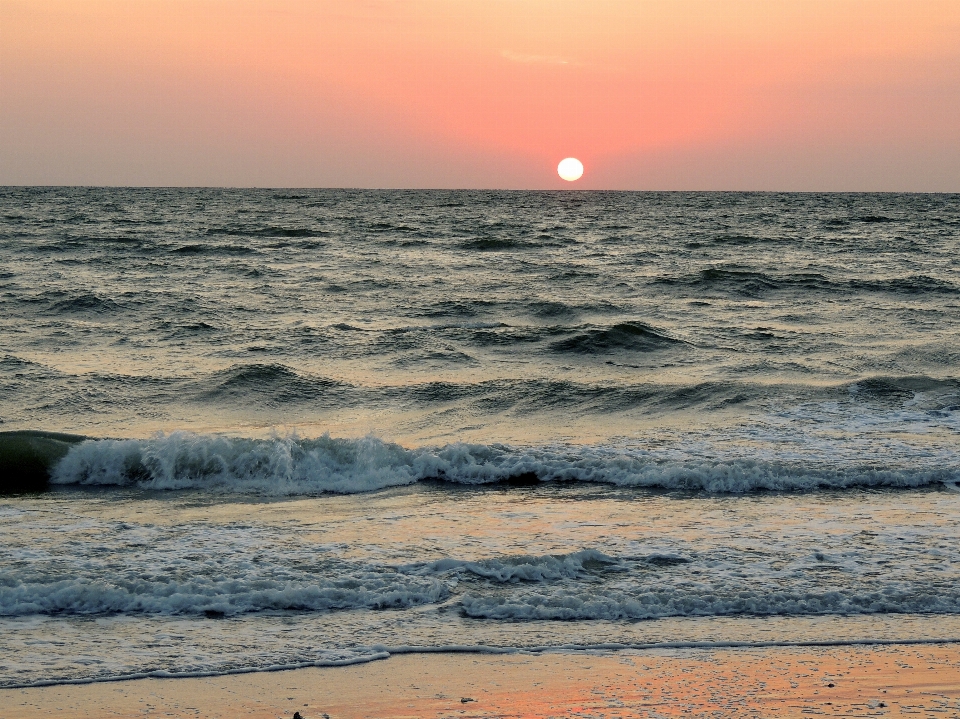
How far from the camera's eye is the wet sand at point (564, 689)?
4.80 metres

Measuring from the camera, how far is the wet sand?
4797 mm

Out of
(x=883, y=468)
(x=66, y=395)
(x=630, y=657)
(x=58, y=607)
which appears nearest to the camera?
(x=630, y=657)

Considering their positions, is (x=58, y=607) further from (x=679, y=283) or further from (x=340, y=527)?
(x=679, y=283)

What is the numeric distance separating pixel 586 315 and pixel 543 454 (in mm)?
10107

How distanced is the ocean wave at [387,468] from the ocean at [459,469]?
34 millimetres

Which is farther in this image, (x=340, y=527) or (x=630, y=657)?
(x=340, y=527)

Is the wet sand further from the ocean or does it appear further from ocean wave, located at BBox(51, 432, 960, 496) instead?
ocean wave, located at BBox(51, 432, 960, 496)

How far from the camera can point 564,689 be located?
5.07 meters

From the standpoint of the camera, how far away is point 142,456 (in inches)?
397

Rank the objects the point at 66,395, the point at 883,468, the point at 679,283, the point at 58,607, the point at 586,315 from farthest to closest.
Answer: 1. the point at 679,283
2. the point at 586,315
3. the point at 66,395
4. the point at 883,468
5. the point at 58,607

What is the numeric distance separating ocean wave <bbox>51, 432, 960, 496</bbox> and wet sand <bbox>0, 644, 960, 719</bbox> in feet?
13.2

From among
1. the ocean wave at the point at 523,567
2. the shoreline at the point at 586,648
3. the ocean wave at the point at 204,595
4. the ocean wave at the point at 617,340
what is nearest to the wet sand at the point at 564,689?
the shoreline at the point at 586,648

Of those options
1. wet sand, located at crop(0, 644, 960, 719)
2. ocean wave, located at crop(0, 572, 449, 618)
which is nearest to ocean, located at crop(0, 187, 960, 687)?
ocean wave, located at crop(0, 572, 449, 618)

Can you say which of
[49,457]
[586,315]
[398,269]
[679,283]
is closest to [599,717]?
[49,457]
